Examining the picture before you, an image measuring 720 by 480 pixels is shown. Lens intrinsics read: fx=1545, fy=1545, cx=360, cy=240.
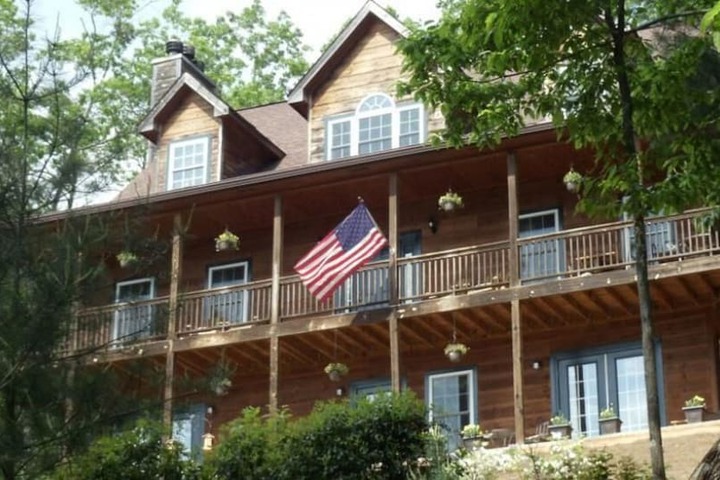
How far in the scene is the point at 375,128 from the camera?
2978 centimetres

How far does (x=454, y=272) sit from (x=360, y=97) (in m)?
4.97

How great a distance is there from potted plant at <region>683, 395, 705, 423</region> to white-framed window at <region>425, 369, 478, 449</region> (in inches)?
188

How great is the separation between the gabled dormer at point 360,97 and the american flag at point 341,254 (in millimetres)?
3253

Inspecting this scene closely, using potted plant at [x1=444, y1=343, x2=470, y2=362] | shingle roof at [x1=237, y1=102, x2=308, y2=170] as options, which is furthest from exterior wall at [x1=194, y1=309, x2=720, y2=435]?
shingle roof at [x1=237, y1=102, x2=308, y2=170]

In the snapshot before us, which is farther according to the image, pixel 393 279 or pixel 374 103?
pixel 374 103

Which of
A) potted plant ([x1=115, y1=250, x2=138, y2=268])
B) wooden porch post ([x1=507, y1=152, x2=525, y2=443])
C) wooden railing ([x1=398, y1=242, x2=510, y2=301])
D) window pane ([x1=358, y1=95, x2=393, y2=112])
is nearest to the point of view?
potted plant ([x1=115, y1=250, x2=138, y2=268])

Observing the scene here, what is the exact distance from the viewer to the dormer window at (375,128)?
29.4m

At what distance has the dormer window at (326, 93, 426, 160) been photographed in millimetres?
29441

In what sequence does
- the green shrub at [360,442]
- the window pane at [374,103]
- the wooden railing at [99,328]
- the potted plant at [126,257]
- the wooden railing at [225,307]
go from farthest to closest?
1. the window pane at [374,103]
2. the wooden railing at [225,307]
3. the green shrub at [360,442]
4. the potted plant at [126,257]
5. the wooden railing at [99,328]

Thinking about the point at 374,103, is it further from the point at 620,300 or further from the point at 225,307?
the point at 620,300

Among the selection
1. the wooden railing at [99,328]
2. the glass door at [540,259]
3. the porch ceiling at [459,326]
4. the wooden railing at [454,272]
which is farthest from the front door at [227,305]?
the wooden railing at [99,328]

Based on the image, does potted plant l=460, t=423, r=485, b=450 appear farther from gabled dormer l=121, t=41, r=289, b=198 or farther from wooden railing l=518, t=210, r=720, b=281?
gabled dormer l=121, t=41, r=289, b=198

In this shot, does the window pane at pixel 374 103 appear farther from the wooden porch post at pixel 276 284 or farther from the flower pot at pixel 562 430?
the flower pot at pixel 562 430

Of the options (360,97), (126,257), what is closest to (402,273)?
(360,97)
